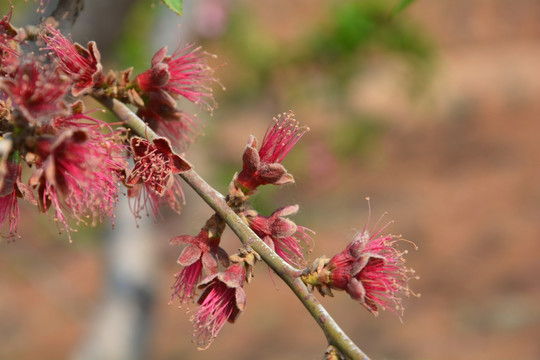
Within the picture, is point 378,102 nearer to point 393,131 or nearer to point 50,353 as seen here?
point 393,131

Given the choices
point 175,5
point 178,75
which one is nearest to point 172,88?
point 178,75

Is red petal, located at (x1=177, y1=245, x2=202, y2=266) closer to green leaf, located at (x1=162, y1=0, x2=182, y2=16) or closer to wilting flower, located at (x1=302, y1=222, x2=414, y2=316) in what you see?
wilting flower, located at (x1=302, y1=222, x2=414, y2=316)

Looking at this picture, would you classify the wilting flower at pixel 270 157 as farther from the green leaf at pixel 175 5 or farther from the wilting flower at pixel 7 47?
the wilting flower at pixel 7 47

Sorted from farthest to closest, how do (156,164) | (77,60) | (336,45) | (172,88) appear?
(336,45) < (172,88) < (77,60) < (156,164)

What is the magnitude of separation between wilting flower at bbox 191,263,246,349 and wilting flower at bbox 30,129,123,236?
0.95ft

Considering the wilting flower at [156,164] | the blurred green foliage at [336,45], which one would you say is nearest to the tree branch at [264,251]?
the wilting flower at [156,164]

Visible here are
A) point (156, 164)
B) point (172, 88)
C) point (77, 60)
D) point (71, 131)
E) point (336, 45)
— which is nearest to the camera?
point (71, 131)

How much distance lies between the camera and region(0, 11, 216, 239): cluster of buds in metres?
1.15

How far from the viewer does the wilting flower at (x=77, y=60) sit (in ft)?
4.63

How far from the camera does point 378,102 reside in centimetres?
1490

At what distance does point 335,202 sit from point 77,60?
11055 millimetres

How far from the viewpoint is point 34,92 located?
1.16 m

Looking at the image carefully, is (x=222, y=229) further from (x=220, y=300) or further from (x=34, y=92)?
(x=34, y=92)

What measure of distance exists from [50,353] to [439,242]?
22.8 ft
